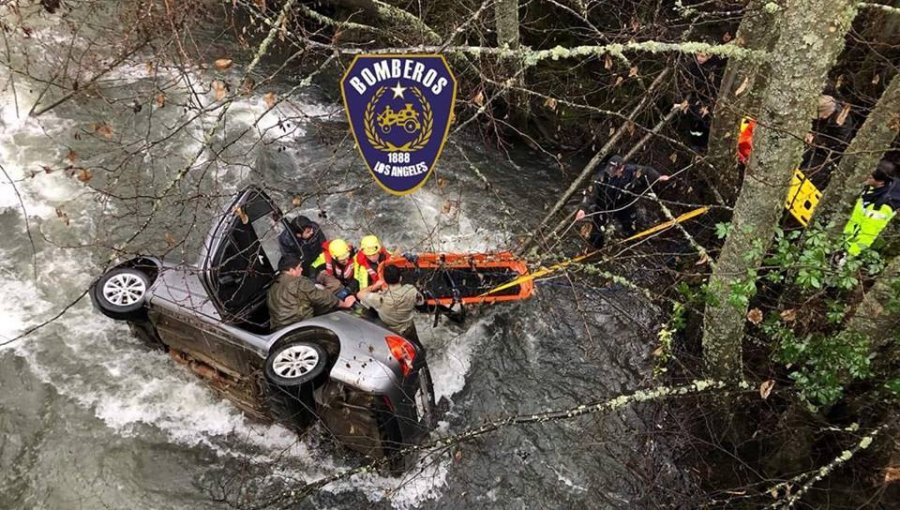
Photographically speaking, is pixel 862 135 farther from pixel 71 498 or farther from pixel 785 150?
pixel 71 498

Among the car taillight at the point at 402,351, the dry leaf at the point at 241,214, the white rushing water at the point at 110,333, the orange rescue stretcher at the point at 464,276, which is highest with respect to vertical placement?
the dry leaf at the point at 241,214

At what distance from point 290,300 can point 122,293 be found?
1913 mm

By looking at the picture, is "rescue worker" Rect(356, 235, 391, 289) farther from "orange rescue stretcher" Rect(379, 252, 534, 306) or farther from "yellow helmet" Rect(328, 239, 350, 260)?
"orange rescue stretcher" Rect(379, 252, 534, 306)

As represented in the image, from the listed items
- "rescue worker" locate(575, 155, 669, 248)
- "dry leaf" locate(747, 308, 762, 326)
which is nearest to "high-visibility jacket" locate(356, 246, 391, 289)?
"rescue worker" locate(575, 155, 669, 248)

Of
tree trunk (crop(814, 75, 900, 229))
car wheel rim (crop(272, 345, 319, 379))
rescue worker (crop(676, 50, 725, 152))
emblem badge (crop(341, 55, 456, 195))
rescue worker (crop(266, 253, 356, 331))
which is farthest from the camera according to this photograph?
rescue worker (crop(676, 50, 725, 152))

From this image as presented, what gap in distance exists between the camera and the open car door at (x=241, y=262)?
6059 mm

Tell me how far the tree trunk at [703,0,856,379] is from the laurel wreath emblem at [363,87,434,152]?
7.48 feet

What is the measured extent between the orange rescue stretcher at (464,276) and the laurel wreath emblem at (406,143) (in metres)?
3.22

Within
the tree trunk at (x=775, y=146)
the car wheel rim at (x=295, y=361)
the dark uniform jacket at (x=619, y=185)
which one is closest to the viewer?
the tree trunk at (x=775, y=146)

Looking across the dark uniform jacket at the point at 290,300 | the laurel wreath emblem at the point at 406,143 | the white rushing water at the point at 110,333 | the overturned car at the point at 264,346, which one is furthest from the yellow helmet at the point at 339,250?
the laurel wreath emblem at the point at 406,143

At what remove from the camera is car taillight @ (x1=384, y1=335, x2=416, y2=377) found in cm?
607

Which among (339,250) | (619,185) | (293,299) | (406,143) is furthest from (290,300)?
(619,185)

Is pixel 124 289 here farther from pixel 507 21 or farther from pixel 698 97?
pixel 698 97

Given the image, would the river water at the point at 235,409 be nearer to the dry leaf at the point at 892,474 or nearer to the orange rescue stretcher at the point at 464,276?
the orange rescue stretcher at the point at 464,276
